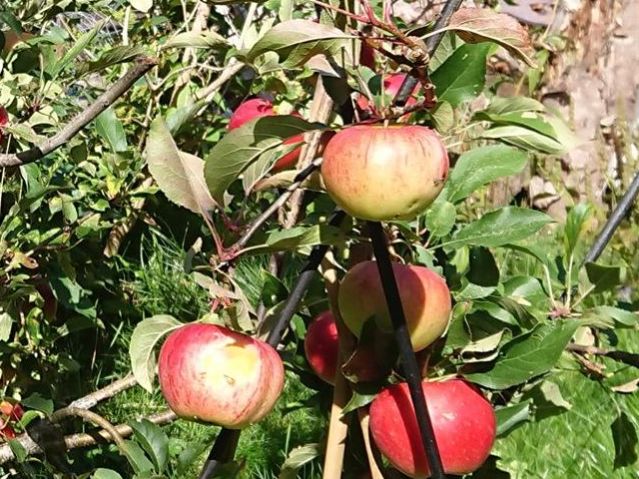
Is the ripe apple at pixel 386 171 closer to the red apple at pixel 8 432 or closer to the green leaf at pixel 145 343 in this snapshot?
the green leaf at pixel 145 343

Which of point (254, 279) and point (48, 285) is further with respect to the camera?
point (254, 279)

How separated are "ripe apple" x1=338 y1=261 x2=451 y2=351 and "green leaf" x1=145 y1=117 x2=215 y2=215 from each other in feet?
0.49

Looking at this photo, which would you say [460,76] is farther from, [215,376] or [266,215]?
[215,376]

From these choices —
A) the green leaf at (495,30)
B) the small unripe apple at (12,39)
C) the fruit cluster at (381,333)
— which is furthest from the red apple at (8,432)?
the green leaf at (495,30)

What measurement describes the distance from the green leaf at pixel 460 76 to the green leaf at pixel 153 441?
1.51 ft

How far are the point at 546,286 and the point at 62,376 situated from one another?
3.11 ft

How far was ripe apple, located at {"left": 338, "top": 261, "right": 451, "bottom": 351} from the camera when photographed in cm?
91

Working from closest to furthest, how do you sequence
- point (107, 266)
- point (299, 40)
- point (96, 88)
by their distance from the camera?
point (299, 40), point (96, 88), point (107, 266)

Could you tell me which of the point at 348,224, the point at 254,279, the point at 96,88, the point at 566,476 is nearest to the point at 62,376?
the point at 96,88

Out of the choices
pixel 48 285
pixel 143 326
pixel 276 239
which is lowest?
pixel 48 285

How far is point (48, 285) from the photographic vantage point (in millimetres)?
1634

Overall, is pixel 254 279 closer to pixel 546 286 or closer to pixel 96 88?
pixel 96 88

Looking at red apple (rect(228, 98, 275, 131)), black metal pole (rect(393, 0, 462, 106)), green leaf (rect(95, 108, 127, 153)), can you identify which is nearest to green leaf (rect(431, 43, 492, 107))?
black metal pole (rect(393, 0, 462, 106))

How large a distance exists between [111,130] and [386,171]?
83 cm
